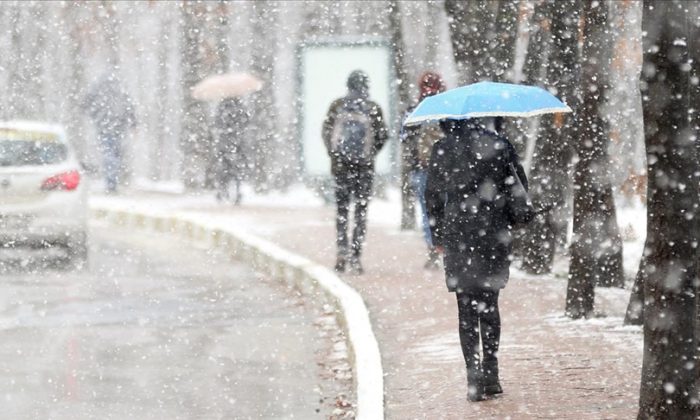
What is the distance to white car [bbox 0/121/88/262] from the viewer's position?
55.0 ft

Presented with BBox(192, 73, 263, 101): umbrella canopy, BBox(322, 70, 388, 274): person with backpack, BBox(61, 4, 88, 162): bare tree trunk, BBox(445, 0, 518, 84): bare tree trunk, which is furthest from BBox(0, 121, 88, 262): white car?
BBox(61, 4, 88, 162): bare tree trunk

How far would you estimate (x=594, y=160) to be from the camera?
12.1 metres

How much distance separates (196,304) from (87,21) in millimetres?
20895

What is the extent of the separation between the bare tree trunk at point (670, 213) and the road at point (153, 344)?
2.42 m

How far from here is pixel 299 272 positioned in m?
15.5

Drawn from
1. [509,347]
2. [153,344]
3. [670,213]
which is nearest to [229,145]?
[153,344]

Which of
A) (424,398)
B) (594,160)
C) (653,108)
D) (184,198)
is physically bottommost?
(184,198)

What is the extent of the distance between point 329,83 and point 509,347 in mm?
14297

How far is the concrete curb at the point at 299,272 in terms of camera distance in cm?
940

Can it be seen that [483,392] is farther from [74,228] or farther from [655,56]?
Result: [74,228]

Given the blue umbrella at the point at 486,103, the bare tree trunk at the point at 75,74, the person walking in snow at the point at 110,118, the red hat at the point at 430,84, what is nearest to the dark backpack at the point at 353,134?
the red hat at the point at 430,84

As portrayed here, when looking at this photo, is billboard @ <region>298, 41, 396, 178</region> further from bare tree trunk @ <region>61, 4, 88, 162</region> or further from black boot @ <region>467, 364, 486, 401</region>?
black boot @ <region>467, 364, 486, 401</region>

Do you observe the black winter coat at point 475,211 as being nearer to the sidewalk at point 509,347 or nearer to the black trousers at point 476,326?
the black trousers at point 476,326

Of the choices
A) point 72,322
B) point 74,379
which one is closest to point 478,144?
point 74,379
